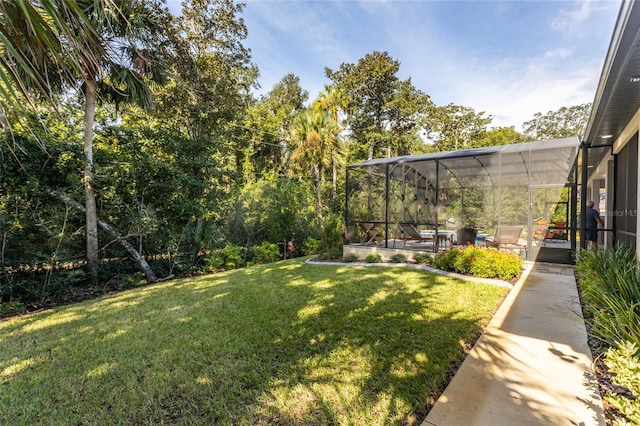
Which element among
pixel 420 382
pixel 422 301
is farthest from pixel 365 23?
pixel 420 382

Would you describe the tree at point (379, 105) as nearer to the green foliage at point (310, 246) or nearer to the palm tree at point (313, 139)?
the palm tree at point (313, 139)

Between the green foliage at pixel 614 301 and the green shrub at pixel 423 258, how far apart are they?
10.6 ft

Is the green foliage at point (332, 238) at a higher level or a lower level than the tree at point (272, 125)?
lower

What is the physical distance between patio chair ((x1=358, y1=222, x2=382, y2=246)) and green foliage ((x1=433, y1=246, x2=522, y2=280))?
305cm

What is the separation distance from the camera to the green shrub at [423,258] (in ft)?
25.0

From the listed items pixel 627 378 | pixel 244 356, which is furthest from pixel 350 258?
pixel 627 378

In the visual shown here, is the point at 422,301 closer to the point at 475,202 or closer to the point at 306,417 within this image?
the point at 306,417

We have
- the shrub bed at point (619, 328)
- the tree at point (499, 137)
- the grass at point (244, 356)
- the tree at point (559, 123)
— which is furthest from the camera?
the tree at point (559, 123)

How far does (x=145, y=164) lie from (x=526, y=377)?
8841mm

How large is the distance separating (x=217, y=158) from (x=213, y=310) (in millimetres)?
7062

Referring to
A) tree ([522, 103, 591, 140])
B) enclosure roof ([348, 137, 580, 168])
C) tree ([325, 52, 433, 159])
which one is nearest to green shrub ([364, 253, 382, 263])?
enclosure roof ([348, 137, 580, 168])

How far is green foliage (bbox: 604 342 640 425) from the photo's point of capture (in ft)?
5.90

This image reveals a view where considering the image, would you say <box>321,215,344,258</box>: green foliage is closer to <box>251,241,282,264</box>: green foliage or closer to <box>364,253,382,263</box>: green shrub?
<box>364,253,382,263</box>: green shrub

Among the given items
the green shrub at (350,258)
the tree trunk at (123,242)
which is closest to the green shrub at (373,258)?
the green shrub at (350,258)
